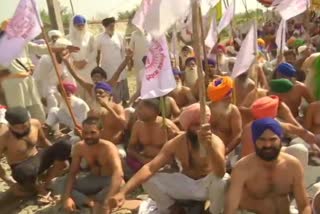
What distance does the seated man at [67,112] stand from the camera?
7.01 meters

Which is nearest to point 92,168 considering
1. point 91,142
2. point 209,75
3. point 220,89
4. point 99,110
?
point 91,142

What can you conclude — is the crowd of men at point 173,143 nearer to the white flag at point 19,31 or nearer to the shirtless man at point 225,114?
the shirtless man at point 225,114

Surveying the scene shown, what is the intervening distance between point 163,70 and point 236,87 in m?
2.16

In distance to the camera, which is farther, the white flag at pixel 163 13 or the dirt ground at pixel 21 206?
the dirt ground at pixel 21 206

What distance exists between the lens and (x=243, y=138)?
16.8 ft

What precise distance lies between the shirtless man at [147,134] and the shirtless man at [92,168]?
0.53 m

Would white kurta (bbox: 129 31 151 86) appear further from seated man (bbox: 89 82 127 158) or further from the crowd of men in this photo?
seated man (bbox: 89 82 127 158)

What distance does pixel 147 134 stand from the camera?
5820 millimetres

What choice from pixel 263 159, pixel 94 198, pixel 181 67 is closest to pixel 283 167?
pixel 263 159

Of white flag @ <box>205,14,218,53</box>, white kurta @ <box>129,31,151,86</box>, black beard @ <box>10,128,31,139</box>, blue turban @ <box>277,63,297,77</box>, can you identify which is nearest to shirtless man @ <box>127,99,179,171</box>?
black beard @ <box>10,128,31,139</box>

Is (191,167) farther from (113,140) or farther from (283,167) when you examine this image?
(113,140)

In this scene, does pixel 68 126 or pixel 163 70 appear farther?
pixel 68 126

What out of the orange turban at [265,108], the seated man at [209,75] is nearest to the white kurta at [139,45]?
the seated man at [209,75]

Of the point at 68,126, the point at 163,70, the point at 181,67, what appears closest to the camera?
the point at 163,70
